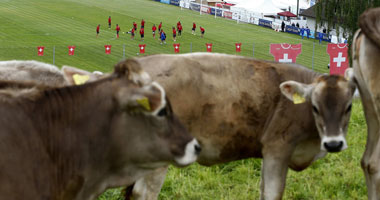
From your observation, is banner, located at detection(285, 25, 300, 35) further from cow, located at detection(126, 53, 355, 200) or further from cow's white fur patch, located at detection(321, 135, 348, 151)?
cow's white fur patch, located at detection(321, 135, 348, 151)

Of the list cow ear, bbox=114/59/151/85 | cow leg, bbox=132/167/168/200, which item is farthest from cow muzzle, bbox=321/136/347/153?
cow ear, bbox=114/59/151/85

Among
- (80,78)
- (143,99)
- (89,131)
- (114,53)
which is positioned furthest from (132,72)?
(114,53)

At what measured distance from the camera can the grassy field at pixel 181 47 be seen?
686 cm

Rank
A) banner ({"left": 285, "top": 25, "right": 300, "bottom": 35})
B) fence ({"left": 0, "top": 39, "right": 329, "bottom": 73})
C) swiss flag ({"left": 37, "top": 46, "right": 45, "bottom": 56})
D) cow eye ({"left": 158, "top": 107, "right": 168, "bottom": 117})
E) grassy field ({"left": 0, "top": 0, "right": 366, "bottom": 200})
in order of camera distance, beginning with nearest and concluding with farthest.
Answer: cow eye ({"left": 158, "top": 107, "right": 168, "bottom": 117}) → grassy field ({"left": 0, "top": 0, "right": 366, "bottom": 200}) → swiss flag ({"left": 37, "top": 46, "right": 45, "bottom": 56}) → fence ({"left": 0, "top": 39, "right": 329, "bottom": 73}) → banner ({"left": 285, "top": 25, "right": 300, "bottom": 35})

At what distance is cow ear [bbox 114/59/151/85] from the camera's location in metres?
3.90

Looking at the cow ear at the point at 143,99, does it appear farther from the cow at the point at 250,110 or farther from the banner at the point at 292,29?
the banner at the point at 292,29

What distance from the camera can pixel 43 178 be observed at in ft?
12.4

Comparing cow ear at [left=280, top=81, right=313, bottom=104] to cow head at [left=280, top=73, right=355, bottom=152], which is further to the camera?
cow ear at [left=280, top=81, right=313, bottom=104]

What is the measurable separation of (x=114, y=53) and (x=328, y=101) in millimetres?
31945

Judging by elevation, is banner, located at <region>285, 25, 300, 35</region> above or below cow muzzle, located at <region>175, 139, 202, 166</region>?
below

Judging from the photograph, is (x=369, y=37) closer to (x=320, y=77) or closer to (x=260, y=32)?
(x=320, y=77)

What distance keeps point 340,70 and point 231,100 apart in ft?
45.0

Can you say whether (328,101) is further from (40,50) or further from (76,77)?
(40,50)

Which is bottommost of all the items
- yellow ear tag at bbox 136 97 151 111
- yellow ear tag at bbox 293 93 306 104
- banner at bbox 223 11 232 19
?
yellow ear tag at bbox 293 93 306 104
